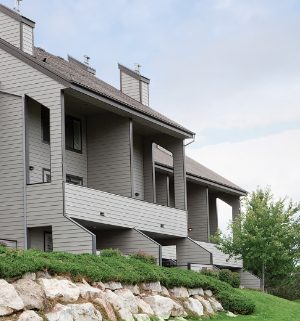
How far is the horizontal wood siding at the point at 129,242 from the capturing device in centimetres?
2708

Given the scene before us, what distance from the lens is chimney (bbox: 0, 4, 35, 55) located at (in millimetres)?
26891

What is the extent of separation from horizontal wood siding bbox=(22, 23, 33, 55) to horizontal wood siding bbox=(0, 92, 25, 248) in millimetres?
2682

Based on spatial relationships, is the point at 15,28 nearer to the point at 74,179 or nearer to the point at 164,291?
the point at 74,179

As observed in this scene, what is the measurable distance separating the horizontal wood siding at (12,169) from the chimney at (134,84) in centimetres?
1132

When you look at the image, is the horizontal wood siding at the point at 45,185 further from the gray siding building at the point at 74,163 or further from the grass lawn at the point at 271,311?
the grass lawn at the point at 271,311

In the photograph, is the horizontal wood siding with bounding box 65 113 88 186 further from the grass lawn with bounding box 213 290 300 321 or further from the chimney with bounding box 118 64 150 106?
the grass lawn with bounding box 213 290 300 321

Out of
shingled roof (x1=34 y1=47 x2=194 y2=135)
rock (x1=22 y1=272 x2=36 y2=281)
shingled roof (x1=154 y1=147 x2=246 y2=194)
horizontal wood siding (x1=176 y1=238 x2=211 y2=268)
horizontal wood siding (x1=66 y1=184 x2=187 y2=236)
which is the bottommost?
rock (x1=22 y1=272 x2=36 y2=281)

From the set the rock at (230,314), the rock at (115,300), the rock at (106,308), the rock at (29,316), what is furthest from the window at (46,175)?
the rock at (29,316)

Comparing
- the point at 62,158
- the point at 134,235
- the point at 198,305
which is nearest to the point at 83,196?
the point at 62,158

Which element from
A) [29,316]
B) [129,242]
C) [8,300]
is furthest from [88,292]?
[129,242]

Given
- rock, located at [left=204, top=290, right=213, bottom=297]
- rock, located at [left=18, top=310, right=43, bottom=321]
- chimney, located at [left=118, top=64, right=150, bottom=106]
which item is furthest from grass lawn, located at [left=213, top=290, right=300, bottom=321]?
chimney, located at [left=118, top=64, right=150, bottom=106]

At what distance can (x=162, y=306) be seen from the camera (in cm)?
1873

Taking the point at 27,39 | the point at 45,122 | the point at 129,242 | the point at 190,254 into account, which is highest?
the point at 27,39

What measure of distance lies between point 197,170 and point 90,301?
25.5 m
